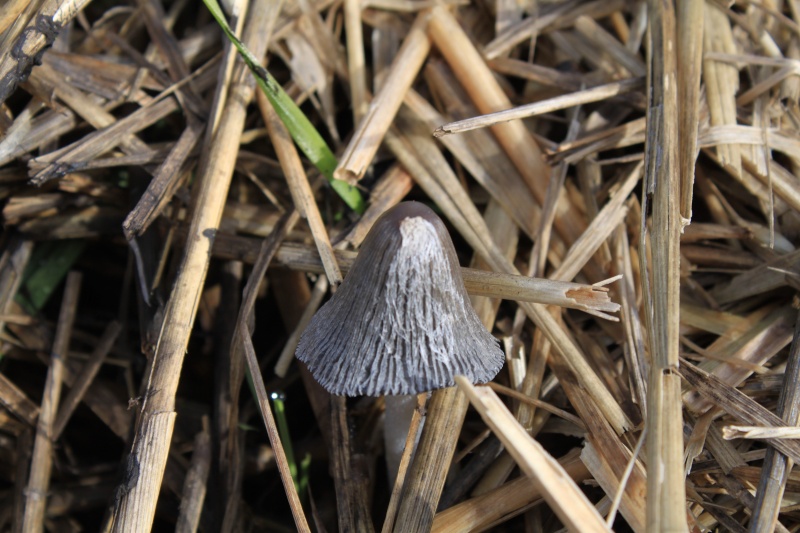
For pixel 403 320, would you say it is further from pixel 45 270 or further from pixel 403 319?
pixel 45 270

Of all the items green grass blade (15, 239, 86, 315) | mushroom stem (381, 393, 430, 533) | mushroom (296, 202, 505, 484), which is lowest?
mushroom stem (381, 393, 430, 533)

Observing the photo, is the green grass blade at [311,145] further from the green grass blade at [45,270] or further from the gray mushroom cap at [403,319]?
the green grass blade at [45,270]

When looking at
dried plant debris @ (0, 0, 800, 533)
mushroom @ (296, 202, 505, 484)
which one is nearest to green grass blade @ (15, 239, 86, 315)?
dried plant debris @ (0, 0, 800, 533)

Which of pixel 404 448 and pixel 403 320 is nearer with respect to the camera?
pixel 403 320

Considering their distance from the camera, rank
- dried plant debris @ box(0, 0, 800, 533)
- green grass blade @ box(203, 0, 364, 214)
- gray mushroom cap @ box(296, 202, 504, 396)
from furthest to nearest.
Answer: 1. green grass blade @ box(203, 0, 364, 214)
2. dried plant debris @ box(0, 0, 800, 533)
3. gray mushroom cap @ box(296, 202, 504, 396)

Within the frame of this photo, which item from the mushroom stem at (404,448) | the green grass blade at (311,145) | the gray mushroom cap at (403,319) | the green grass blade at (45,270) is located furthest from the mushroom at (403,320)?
the green grass blade at (45,270)

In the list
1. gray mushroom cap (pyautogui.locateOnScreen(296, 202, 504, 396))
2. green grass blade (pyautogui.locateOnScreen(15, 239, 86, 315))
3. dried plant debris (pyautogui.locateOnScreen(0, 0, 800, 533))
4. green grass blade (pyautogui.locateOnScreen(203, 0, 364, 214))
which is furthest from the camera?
green grass blade (pyautogui.locateOnScreen(15, 239, 86, 315))

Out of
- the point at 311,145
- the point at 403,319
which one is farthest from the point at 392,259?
the point at 311,145

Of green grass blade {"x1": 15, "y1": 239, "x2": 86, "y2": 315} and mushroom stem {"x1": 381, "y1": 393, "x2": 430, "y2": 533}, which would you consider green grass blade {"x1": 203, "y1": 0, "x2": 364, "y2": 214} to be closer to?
mushroom stem {"x1": 381, "y1": 393, "x2": 430, "y2": 533}
